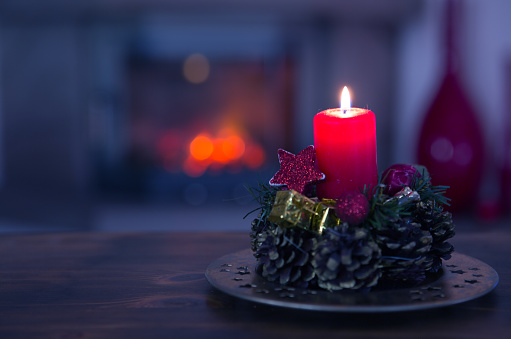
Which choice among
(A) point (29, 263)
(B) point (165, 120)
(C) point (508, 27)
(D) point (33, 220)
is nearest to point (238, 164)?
(B) point (165, 120)

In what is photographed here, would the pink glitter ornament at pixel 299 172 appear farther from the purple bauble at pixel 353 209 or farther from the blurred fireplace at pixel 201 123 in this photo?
the blurred fireplace at pixel 201 123

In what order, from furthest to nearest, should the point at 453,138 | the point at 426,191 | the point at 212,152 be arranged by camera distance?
1. the point at 212,152
2. the point at 453,138
3. the point at 426,191

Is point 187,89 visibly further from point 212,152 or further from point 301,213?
point 301,213

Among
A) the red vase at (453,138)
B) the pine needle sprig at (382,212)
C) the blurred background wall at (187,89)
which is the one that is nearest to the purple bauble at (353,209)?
the pine needle sprig at (382,212)

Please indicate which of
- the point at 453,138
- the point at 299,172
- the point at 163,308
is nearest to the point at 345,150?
the point at 299,172

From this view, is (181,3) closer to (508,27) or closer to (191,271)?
(508,27)
